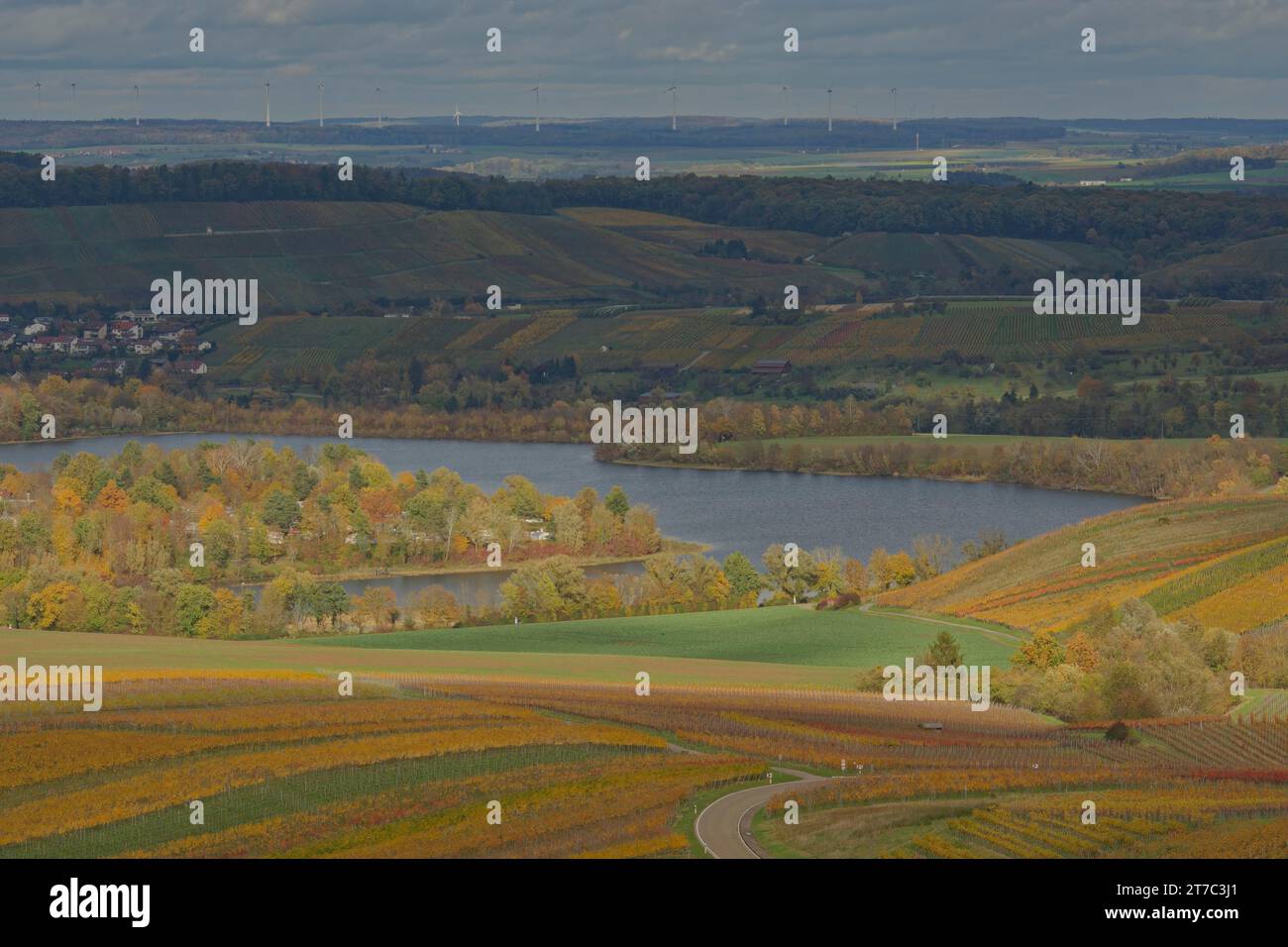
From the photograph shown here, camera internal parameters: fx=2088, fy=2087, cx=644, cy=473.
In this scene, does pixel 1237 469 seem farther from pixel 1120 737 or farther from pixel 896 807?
pixel 896 807

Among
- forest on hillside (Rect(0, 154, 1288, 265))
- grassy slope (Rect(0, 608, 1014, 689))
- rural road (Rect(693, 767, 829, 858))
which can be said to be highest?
forest on hillside (Rect(0, 154, 1288, 265))

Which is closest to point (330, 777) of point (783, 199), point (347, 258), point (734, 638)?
point (734, 638)

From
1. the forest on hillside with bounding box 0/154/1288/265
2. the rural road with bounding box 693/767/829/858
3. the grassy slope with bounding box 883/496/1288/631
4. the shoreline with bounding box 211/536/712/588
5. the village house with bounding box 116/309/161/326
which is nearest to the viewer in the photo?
the rural road with bounding box 693/767/829/858

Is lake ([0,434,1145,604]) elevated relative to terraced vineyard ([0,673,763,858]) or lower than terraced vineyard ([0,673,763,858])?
elevated

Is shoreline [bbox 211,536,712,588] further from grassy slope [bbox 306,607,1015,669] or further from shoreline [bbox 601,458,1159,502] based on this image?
shoreline [bbox 601,458,1159,502]

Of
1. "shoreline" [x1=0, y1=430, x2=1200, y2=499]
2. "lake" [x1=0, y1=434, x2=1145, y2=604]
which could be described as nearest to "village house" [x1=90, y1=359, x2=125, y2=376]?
"shoreline" [x1=0, y1=430, x2=1200, y2=499]

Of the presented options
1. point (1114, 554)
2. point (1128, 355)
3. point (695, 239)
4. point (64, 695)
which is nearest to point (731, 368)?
point (1128, 355)

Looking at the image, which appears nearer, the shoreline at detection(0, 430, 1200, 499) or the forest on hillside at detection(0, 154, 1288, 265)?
the shoreline at detection(0, 430, 1200, 499)

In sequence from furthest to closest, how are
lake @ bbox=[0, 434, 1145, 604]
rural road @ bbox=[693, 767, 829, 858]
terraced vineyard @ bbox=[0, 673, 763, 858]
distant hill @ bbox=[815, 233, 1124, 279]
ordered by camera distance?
distant hill @ bbox=[815, 233, 1124, 279] → lake @ bbox=[0, 434, 1145, 604] → terraced vineyard @ bbox=[0, 673, 763, 858] → rural road @ bbox=[693, 767, 829, 858]
